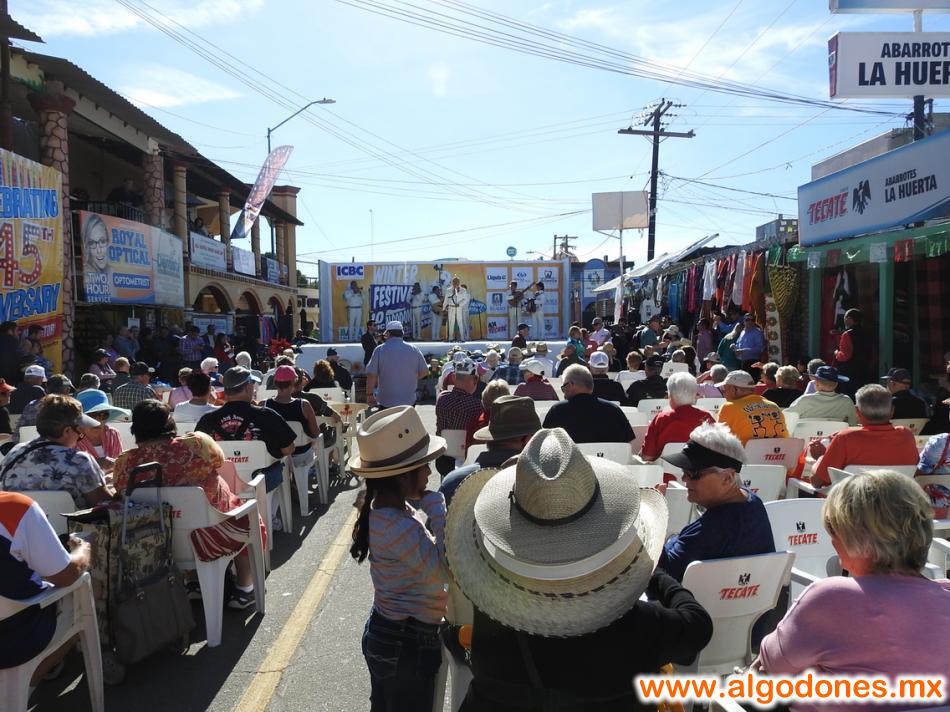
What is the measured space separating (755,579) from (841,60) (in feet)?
38.6

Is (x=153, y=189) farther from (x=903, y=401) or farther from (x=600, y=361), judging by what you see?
(x=903, y=401)

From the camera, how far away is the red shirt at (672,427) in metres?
5.39

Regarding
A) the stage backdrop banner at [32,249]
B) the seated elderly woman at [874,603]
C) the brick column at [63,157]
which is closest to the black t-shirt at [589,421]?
the seated elderly woman at [874,603]

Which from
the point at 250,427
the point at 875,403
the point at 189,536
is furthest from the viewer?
the point at 250,427

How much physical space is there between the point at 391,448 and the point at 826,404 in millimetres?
5483

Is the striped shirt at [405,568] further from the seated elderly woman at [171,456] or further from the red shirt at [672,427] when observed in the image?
the red shirt at [672,427]

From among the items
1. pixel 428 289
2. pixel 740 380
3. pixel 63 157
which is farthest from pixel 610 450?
pixel 428 289

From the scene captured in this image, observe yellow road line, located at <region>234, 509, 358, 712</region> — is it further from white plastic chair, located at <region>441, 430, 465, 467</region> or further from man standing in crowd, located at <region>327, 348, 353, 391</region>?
man standing in crowd, located at <region>327, 348, 353, 391</region>

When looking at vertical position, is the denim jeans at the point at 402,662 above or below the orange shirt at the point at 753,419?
below

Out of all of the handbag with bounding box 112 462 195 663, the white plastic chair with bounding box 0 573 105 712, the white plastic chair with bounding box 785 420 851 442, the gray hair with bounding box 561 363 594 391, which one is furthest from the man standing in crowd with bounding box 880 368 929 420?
the white plastic chair with bounding box 0 573 105 712

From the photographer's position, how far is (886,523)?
2.00 m

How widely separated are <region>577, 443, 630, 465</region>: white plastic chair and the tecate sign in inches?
388

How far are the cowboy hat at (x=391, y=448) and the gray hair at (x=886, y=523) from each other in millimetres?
1364

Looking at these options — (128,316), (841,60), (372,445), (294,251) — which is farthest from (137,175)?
(372,445)
